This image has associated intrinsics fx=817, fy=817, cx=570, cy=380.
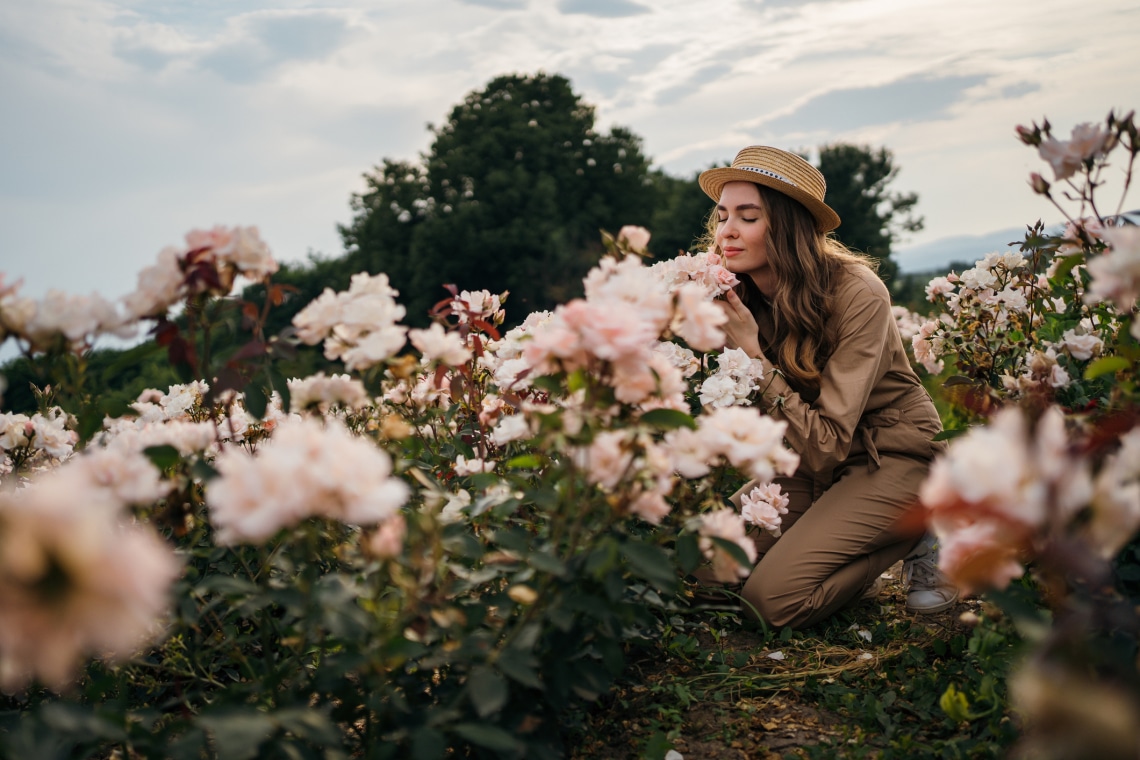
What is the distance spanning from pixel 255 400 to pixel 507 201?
77.3ft

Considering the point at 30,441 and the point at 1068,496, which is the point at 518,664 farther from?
the point at 30,441

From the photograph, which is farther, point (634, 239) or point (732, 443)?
point (634, 239)

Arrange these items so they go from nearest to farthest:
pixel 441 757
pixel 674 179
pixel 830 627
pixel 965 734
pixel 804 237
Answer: pixel 441 757, pixel 965 734, pixel 830 627, pixel 804 237, pixel 674 179

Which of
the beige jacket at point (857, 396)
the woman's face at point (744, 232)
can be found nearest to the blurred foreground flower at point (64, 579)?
the beige jacket at point (857, 396)

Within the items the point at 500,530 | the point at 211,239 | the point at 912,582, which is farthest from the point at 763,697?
the point at 211,239

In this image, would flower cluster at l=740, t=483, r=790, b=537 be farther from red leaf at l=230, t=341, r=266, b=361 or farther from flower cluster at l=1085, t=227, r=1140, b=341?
red leaf at l=230, t=341, r=266, b=361

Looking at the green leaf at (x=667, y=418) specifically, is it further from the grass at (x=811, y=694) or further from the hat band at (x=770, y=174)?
the hat band at (x=770, y=174)

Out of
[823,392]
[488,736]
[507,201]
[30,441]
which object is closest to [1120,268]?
[488,736]

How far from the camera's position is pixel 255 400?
173cm

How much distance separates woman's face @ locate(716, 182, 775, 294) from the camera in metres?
3.22

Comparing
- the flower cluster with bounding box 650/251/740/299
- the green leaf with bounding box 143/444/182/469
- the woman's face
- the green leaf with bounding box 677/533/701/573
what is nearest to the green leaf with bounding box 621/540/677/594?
the green leaf with bounding box 677/533/701/573

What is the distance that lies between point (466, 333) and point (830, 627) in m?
1.74

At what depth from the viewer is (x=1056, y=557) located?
1083 millimetres

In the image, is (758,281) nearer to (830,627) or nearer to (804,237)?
(804,237)
